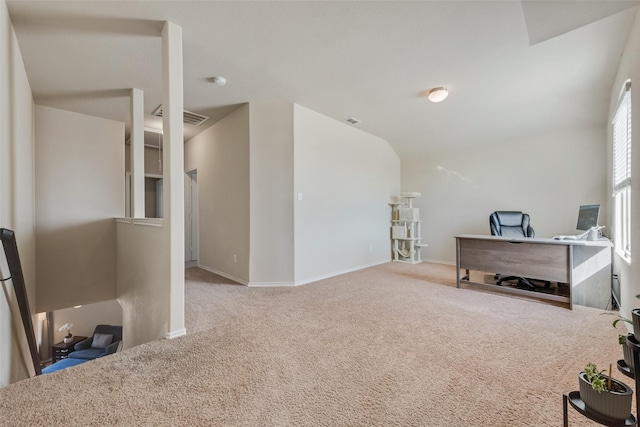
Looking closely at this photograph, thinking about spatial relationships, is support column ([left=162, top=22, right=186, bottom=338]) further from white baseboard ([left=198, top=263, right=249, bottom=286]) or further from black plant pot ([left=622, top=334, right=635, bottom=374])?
black plant pot ([left=622, top=334, right=635, bottom=374])

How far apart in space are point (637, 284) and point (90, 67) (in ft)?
17.6

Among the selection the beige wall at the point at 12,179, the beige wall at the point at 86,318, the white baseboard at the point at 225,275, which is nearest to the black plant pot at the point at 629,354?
the beige wall at the point at 12,179

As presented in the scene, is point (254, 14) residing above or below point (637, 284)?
above

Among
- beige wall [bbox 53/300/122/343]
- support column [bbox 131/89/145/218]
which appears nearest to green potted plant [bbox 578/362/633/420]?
support column [bbox 131/89/145/218]

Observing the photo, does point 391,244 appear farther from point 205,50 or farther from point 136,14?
point 136,14

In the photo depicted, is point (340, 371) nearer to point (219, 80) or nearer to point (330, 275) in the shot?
point (330, 275)

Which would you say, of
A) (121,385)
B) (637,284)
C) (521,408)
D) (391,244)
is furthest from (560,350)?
(391,244)

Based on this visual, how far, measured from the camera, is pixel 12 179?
2.38m

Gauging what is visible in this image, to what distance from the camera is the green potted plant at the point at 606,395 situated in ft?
3.01

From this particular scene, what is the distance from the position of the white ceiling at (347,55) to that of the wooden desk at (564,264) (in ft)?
6.44

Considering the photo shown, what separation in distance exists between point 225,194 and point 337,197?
71.7 inches

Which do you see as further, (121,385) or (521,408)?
(121,385)

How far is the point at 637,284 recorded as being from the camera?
2.01 m

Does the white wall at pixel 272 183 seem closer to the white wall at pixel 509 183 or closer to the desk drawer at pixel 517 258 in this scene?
the desk drawer at pixel 517 258
